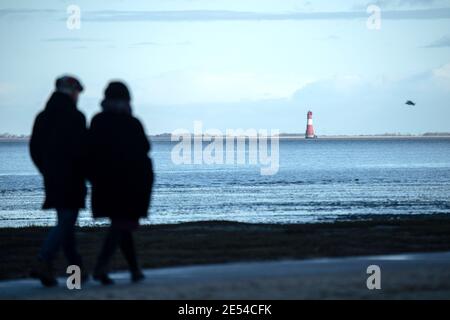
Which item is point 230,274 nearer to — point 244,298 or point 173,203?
point 244,298

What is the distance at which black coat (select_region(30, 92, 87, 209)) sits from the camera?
11094 mm

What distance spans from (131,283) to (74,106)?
197 centimetres

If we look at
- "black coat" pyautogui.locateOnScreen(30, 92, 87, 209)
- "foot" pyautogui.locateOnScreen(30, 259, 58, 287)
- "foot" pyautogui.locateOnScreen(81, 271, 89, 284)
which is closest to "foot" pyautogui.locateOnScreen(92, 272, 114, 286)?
"foot" pyautogui.locateOnScreen(81, 271, 89, 284)

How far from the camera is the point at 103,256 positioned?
11.1 m

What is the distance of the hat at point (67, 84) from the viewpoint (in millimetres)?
11375

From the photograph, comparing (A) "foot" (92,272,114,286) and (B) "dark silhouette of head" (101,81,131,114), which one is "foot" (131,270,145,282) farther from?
(B) "dark silhouette of head" (101,81,131,114)

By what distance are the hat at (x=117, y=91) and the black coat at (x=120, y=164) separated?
16 centimetres

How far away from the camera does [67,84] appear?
11.4 m

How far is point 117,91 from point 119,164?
0.74 m

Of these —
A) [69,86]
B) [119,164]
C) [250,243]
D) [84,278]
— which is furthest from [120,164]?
[250,243]

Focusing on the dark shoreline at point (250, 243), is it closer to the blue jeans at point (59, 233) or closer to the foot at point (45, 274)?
the foot at point (45, 274)

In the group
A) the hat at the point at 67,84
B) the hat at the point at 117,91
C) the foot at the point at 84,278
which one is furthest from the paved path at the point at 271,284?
the hat at the point at 67,84

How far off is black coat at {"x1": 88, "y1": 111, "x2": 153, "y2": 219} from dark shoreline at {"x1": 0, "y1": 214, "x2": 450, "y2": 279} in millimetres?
2380

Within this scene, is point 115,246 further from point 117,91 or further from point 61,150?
point 117,91
